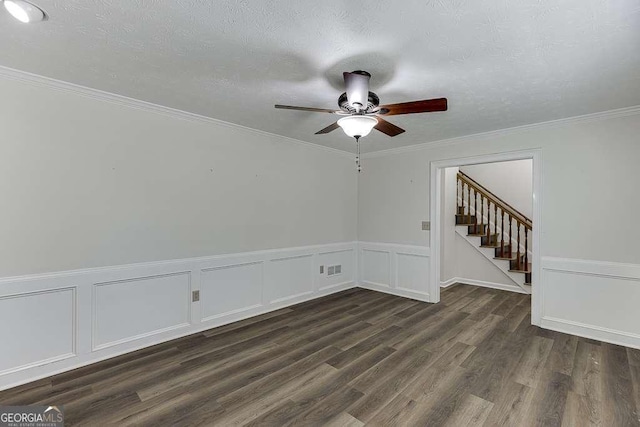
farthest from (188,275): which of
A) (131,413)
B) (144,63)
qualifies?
(144,63)

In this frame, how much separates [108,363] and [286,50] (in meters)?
3.00

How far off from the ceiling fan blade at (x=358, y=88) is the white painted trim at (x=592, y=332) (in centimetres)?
341

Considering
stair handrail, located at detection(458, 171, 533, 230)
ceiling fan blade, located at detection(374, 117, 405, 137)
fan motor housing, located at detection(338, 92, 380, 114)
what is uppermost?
fan motor housing, located at detection(338, 92, 380, 114)

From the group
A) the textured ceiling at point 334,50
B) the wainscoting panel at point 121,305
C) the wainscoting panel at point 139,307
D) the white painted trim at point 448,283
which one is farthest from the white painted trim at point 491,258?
the wainscoting panel at point 139,307

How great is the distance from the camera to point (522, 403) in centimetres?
217

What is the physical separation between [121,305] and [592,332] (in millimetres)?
4847

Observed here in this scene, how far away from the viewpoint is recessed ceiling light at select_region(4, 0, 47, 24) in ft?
5.05

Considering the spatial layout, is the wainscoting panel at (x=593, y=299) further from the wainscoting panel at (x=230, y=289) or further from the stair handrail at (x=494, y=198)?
the wainscoting panel at (x=230, y=289)

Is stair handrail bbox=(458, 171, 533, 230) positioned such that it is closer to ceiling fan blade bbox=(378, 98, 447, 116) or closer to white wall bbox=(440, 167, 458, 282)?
white wall bbox=(440, 167, 458, 282)

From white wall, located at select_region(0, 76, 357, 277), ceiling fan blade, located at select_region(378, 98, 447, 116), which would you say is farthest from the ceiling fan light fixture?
white wall, located at select_region(0, 76, 357, 277)

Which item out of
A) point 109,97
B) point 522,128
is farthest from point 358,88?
point 522,128

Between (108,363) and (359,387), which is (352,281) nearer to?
(359,387)

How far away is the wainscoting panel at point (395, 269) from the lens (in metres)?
4.66

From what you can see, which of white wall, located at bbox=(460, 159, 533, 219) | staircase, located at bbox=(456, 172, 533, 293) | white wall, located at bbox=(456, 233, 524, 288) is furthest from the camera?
white wall, located at bbox=(460, 159, 533, 219)
